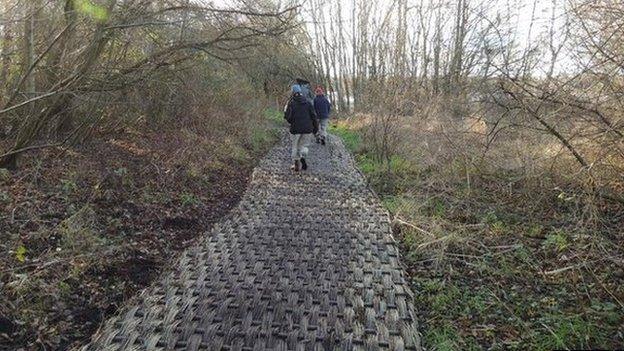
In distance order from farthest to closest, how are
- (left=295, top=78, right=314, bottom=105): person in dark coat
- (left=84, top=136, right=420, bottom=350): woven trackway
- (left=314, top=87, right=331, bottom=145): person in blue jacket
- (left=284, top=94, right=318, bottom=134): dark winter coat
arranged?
(left=314, top=87, right=331, bottom=145): person in blue jacket
(left=295, top=78, right=314, bottom=105): person in dark coat
(left=284, top=94, right=318, bottom=134): dark winter coat
(left=84, top=136, right=420, bottom=350): woven trackway

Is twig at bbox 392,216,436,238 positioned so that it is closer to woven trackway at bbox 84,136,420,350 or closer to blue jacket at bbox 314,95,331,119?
woven trackway at bbox 84,136,420,350

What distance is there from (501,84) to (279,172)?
15.7ft

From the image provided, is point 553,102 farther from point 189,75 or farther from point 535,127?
point 189,75

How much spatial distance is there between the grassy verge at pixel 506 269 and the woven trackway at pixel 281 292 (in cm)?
35

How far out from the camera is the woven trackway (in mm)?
3182

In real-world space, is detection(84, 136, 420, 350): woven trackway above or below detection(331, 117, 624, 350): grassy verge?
above

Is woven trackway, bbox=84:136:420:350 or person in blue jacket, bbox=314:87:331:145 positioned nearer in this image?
woven trackway, bbox=84:136:420:350

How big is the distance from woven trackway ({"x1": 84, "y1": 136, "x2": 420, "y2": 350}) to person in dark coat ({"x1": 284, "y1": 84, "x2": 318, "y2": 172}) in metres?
3.09

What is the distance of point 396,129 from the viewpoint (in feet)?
34.2

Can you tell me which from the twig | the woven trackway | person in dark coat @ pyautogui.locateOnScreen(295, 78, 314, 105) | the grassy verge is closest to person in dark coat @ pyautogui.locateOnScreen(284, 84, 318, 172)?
person in dark coat @ pyautogui.locateOnScreen(295, 78, 314, 105)

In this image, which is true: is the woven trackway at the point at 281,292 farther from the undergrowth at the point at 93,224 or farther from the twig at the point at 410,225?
the undergrowth at the point at 93,224

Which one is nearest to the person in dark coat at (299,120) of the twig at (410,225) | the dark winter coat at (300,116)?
the dark winter coat at (300,116)

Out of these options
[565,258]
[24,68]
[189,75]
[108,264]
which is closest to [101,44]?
[24,68]

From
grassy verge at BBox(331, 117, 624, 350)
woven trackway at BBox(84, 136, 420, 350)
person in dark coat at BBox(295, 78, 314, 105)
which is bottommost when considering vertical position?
grassy verge at BBox(331, 117, 624, 350)
